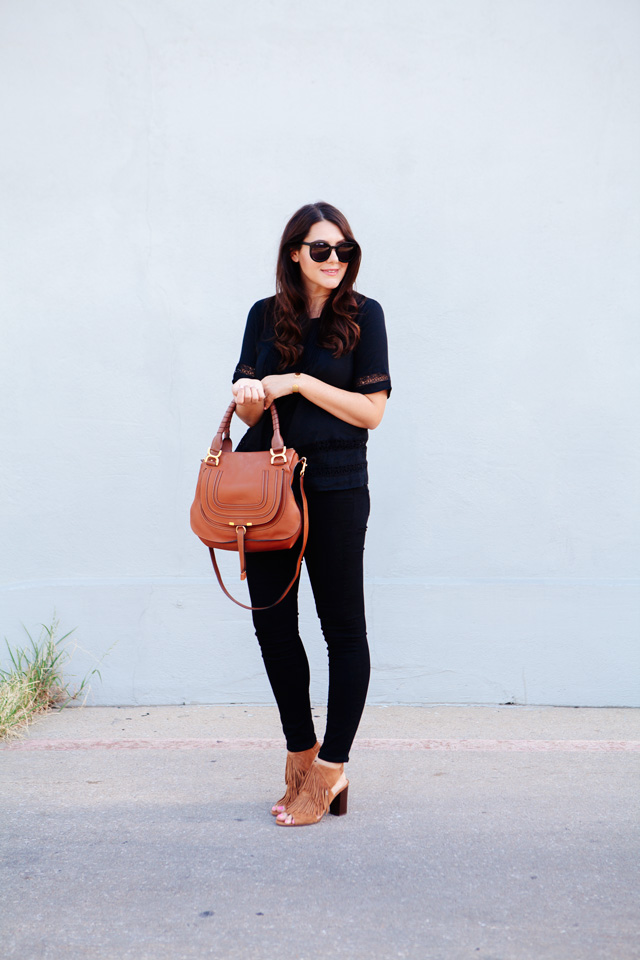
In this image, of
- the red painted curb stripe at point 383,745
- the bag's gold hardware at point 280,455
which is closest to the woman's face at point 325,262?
the bag's gold hardware at point 280,455

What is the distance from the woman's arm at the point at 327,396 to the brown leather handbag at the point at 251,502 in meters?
0.08

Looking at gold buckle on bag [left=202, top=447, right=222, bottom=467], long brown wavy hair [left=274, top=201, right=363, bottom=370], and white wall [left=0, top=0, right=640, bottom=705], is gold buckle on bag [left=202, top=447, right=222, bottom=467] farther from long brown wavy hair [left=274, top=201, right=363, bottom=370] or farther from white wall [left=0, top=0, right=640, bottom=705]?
white wall [left=0, top=0, right=640, bottom=705]

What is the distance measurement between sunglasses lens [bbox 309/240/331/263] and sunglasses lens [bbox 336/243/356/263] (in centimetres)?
3

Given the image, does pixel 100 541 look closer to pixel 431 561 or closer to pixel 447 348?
pixel 431 561

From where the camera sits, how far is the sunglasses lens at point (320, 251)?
2.55m

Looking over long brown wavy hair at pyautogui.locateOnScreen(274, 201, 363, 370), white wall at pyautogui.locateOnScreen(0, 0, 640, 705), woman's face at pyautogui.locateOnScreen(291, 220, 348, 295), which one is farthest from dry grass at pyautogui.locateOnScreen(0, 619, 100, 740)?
woman's face at pyautogui.locateOnScreen(291, 220, 348, 295)

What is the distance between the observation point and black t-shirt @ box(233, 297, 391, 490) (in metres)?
2.58

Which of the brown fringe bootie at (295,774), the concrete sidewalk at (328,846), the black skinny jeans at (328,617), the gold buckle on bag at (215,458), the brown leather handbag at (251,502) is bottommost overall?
the concrete sidewalk at (328,846)

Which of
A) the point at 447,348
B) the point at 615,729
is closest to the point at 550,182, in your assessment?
the point at 447,348

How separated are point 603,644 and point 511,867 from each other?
1.73m

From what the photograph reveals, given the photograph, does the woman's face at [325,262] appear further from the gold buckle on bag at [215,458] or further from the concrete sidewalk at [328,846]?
the concrete sidewalk at [328,846]

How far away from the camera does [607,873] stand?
228 centimetres

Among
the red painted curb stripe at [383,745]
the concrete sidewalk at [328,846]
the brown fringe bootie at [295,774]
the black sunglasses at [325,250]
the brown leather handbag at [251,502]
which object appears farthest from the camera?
the red painted curb stripe at [383,745]

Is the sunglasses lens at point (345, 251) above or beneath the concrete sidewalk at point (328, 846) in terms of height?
above
